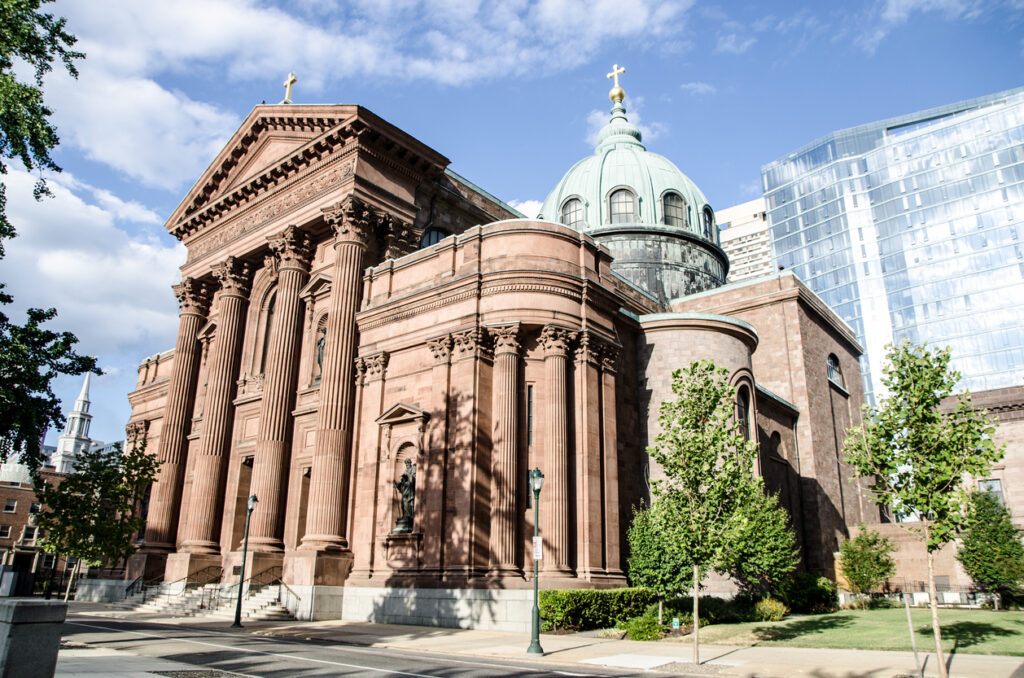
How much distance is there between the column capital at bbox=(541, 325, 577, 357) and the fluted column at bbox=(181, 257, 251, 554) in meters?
18.5

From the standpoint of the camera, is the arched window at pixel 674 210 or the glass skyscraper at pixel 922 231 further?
the glass skyscraper at pixel 922 231

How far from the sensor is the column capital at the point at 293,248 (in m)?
34.8

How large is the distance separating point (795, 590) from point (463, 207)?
24.0 meters

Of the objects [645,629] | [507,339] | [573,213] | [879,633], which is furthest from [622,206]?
[879,633]

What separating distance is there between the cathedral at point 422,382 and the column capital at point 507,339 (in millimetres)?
53

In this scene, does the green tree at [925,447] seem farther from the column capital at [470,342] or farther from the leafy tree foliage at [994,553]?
the leafy tree foliage at [994,553]

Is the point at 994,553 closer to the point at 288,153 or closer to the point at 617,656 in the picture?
the point at 617,656

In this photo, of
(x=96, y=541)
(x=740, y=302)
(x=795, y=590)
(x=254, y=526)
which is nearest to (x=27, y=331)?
(x=254, y=526)

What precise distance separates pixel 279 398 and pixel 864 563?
2767 cm

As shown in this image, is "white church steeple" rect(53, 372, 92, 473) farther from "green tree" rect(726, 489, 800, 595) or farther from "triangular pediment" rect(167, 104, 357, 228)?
"green tree" rect(726, 489, 800, 595)

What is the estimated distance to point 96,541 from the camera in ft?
108

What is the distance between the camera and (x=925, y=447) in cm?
1497

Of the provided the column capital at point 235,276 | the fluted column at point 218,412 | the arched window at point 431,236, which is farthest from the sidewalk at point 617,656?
the column capital at point 235,276

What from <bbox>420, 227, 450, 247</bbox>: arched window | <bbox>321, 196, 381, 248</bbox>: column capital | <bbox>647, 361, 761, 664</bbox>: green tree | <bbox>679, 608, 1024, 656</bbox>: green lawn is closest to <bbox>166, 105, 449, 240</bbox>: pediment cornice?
<bbox>321, 196, 381, 248</bbox>: column capital
